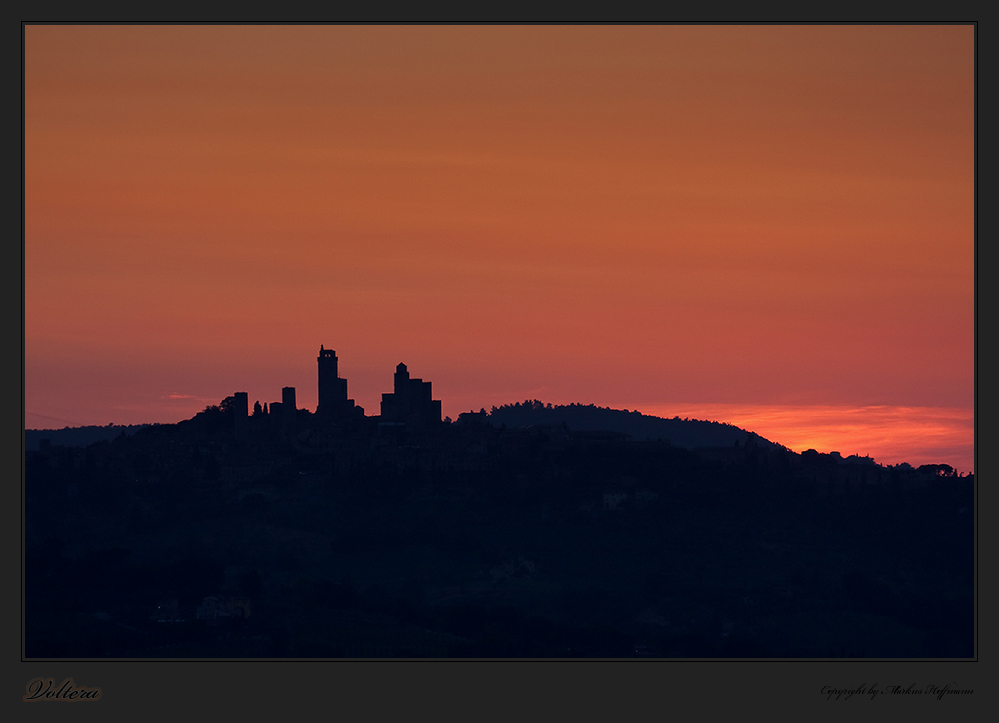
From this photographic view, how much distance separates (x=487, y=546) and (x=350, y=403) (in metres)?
18.2

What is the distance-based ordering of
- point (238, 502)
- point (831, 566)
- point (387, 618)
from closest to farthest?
point (387, 618) → point (831, 566) → point (238, 502)

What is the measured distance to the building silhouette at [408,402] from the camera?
104438mm

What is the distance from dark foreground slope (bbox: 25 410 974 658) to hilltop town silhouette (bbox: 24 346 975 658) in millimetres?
156

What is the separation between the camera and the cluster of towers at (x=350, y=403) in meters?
104

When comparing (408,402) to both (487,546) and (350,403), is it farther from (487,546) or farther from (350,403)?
(487,546)

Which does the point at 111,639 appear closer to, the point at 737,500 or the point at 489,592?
the point at 489,592

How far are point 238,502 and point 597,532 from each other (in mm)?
20985

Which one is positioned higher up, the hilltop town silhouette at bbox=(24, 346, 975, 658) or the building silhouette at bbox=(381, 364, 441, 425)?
the building silhouette at bbox=(381, 364, 441, 425)

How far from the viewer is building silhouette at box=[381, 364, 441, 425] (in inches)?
4112

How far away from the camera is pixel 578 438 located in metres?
104

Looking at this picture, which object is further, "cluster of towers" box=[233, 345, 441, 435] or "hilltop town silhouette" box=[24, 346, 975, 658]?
"cluster of towers" box=[233, 345, 441, 435]

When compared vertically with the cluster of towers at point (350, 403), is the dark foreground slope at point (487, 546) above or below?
below

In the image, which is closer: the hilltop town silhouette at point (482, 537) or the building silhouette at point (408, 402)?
the hilltop town silhouette at point (482, 537)
